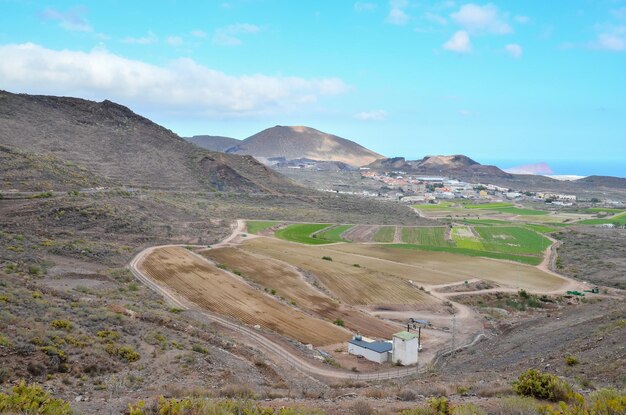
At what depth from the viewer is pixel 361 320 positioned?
38.0 metres

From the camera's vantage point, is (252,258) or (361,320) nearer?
(361,320)

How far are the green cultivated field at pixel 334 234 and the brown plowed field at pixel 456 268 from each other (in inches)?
212

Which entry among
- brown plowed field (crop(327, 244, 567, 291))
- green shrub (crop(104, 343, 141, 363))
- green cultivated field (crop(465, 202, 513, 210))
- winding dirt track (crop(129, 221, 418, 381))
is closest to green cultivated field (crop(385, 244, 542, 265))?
brown plowed field (crop(327, 244, 567, 291))

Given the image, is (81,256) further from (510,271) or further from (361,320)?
(510,271)

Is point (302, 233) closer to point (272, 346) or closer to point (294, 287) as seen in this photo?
point (294, 287)

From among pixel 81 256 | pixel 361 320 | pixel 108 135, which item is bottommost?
pixel 361 320

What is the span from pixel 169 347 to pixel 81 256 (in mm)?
24761

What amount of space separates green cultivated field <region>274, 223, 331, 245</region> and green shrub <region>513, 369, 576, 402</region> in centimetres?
5932

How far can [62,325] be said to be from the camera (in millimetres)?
18781

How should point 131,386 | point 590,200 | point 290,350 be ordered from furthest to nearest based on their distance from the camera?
point 590,200, point 290,350, point 131,386

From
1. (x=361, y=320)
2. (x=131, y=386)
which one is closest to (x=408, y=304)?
(x=361, y=320)

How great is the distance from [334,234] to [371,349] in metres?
52.0

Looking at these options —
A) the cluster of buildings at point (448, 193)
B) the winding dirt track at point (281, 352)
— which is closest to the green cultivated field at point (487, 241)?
the winding dirt track at point (281, 352)

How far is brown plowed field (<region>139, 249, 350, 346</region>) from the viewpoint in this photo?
32.4 meters
